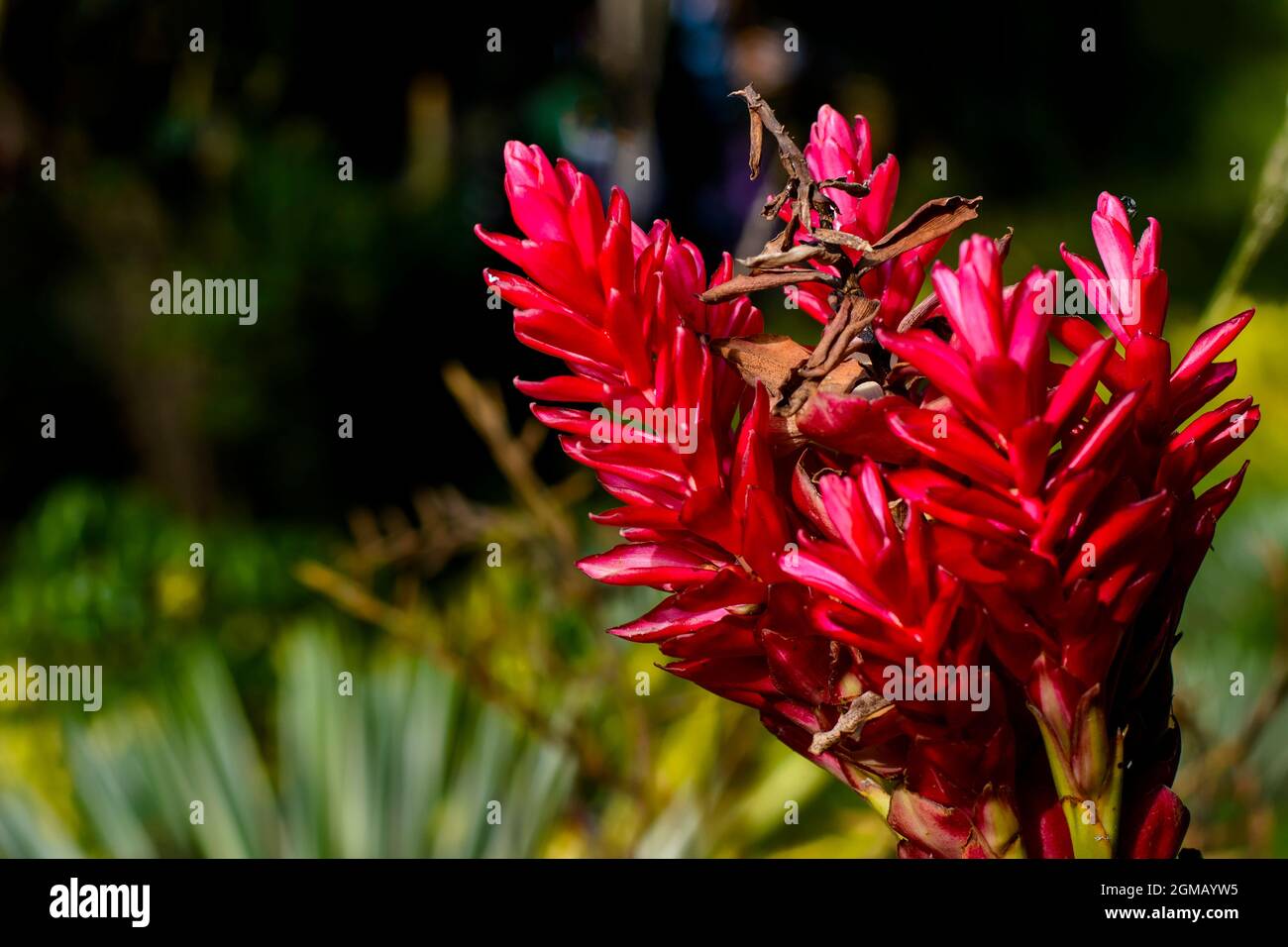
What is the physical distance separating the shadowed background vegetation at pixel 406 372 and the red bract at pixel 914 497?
2.12ft

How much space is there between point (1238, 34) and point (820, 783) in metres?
1.43

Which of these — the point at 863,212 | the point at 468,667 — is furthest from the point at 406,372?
the point at 863,212

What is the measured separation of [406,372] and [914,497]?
6.94ft

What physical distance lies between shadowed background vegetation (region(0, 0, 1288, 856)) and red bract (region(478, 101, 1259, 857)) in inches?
25.5

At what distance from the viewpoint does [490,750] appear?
1.29 metres

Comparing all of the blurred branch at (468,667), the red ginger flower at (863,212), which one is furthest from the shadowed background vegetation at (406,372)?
the red ginger flower at (863,212)

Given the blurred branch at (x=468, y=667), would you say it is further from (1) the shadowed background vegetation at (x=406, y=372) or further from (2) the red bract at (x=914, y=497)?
(2) the red bract at (x=914, y=497)

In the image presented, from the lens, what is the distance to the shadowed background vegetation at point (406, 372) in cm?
126

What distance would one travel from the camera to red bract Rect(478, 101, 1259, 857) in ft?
0.96

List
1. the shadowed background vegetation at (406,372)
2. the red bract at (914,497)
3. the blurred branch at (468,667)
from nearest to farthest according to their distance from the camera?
the red bract at (914,497) → the blurred branch at (468,667) → the shadowed background vegetation at (406,372)

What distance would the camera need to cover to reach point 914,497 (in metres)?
0.30

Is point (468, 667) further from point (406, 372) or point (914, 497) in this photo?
point (406, 372)

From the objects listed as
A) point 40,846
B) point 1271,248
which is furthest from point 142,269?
point 1271,248
